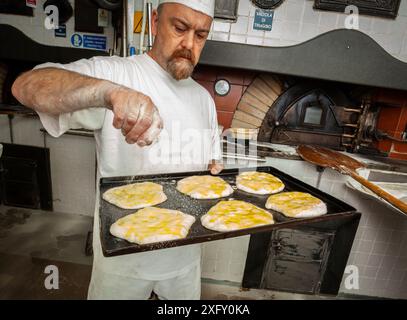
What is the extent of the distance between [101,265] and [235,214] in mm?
796

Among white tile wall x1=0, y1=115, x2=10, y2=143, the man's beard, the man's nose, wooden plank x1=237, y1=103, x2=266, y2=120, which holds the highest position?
the man's nose

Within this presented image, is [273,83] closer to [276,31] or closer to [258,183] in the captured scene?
[276,31]

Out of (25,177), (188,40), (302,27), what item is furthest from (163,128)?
(25,177)

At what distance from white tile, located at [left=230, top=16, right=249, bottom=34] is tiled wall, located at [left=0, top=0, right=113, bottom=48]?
1.64 metres

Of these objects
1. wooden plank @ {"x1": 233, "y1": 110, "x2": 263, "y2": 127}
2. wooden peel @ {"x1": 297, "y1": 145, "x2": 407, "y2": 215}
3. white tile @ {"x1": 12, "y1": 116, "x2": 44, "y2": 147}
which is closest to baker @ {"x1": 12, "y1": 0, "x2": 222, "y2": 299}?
wooden peel @ {"x1": 297, "y1": 145, "x2": 407, "y2": 215}

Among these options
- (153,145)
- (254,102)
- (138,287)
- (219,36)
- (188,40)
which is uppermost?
(219,36)

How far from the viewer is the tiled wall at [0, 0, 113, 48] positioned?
310cm

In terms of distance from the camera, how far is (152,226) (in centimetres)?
119

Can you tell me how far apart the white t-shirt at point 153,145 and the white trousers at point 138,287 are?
47 millimetres

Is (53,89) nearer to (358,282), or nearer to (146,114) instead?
(146,114)

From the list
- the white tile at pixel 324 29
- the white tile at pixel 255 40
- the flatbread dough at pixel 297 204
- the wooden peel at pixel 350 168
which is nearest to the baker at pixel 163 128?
the flatbread dough at pixel 297 204

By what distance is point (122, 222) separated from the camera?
3.86 ft

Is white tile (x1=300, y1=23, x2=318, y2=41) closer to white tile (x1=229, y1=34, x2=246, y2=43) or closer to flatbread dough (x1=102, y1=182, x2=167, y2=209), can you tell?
white tile (x1=229, y1=34, x2=246, y2=43)

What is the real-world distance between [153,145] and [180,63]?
0.48 meters
